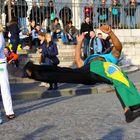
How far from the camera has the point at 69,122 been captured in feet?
33.0

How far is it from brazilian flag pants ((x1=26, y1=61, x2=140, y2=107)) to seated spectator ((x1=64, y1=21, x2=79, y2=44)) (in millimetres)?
16400

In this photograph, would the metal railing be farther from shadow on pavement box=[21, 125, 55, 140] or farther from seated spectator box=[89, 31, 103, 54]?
shadow on pavement box=[21, 125, 55, 140]

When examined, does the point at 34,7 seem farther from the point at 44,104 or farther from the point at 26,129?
the point at 26,129

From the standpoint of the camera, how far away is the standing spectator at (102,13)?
2412 cm

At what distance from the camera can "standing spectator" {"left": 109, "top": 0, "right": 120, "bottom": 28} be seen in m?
24.3

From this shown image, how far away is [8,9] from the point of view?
21.9 metres

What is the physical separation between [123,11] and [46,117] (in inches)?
583

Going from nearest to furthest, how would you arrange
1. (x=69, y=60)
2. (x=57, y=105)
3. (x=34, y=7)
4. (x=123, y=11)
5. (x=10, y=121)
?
(x=10, y=121) → (x=57, y=105) → (x=69, y=60) → (x=34, y=7) → (x=123, y=11)

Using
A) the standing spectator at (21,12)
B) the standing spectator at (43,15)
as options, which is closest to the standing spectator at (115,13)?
the standing spectator at (43,15)

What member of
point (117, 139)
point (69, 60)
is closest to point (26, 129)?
point (117, 139)

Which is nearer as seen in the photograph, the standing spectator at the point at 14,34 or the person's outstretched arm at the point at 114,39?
the person's outstretched arm at the point at 114,39

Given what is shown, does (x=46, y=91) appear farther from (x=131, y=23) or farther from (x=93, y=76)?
(x=131, y=23)

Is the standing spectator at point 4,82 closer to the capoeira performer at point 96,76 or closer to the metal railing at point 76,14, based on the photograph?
the capoeira performer at point 96,76

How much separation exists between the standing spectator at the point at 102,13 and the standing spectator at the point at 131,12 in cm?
113
